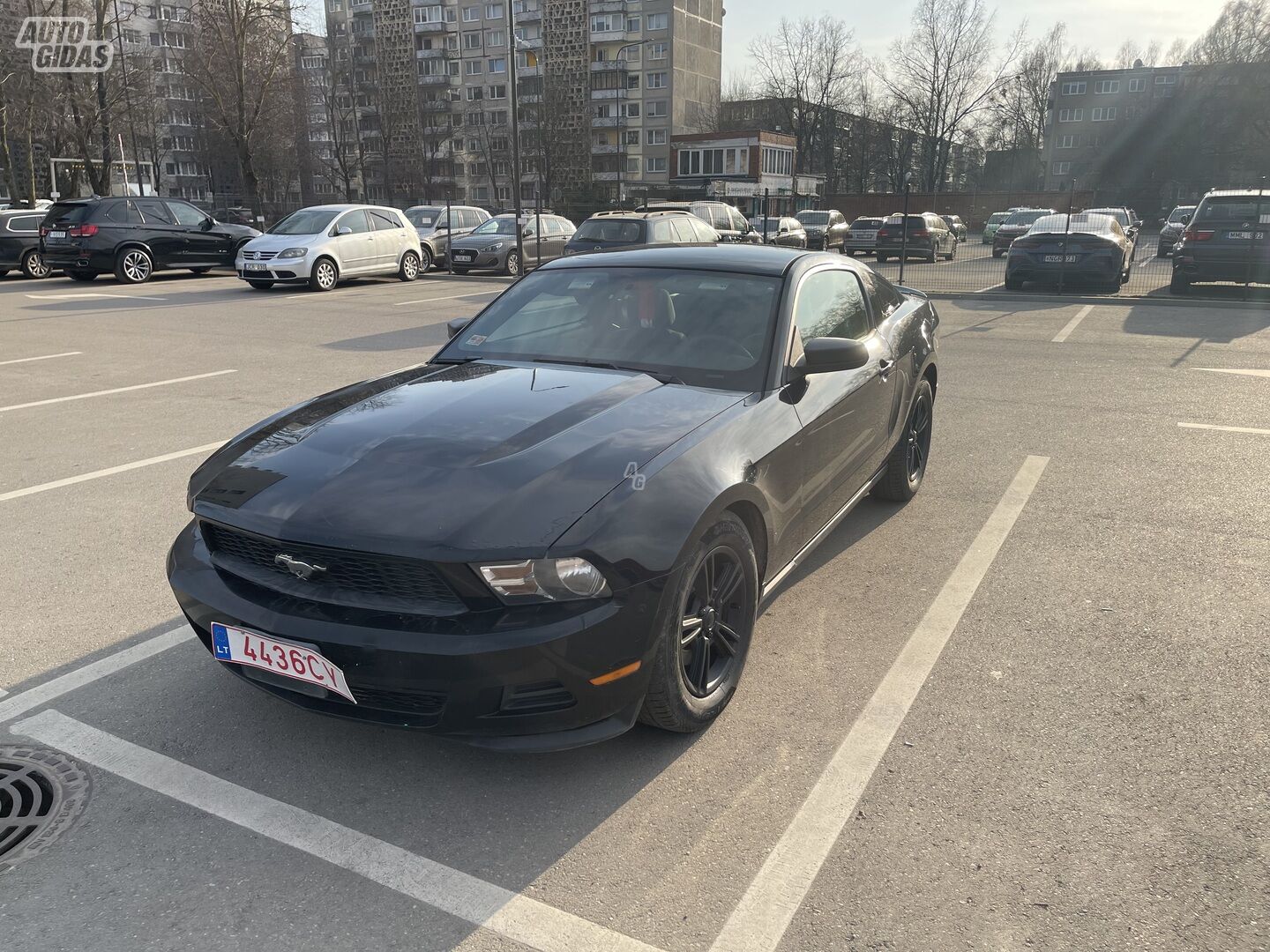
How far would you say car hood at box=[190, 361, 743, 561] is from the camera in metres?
2.56

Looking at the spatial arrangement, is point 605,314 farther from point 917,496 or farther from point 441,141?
point 441,141

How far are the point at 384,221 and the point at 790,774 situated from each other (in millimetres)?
20266

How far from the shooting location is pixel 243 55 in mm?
37469

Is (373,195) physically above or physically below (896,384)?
above

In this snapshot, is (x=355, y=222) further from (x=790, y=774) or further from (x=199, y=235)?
(x=790, y=774)

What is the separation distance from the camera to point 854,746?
118 inches

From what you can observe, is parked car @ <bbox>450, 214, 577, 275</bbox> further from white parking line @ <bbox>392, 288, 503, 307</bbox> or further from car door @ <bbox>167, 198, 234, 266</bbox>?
car door @ <bbox>167, 198, 234, 266</bbox>

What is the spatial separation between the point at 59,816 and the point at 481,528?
1.48 m

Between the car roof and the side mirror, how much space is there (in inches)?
23.2

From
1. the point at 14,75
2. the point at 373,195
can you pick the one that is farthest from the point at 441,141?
the point at 14,75

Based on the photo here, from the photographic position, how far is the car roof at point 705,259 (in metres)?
4.16

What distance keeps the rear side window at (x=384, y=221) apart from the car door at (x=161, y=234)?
4489 mm

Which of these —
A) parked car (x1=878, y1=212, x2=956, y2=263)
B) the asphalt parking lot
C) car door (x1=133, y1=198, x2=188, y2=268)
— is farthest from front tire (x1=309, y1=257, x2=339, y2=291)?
parked car (x1=878, y1=212, x2=956, y2=263)

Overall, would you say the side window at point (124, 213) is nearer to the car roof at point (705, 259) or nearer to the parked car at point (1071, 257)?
the parked car at point (1071, 257)
